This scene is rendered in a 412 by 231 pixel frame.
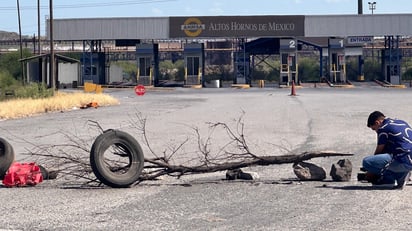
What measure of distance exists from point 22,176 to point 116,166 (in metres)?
1.44

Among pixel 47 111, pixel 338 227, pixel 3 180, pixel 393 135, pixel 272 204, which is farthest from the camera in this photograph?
pixel 47 111

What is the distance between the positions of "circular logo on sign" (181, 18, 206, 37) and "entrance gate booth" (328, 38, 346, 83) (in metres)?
12.0

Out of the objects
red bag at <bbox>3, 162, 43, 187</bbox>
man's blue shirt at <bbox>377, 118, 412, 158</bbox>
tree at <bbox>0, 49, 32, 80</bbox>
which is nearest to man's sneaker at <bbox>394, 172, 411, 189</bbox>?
man's blue shirt at <bbox>377, 118, 412, 158</bbox>

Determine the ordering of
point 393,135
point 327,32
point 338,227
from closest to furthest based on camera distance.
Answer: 1. point 338,227
2. point 393,135
3. point 327,32

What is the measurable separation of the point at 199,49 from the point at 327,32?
39.1 ft

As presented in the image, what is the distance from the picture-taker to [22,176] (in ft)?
40.6

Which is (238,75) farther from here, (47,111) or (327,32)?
(47,111)

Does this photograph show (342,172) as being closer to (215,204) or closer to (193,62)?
(215,204)

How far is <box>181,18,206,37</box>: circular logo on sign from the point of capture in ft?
245

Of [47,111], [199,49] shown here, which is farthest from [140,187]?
[199,49]

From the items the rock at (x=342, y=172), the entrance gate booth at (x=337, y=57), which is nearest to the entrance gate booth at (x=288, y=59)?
the entrance gate booth at (x=337, y=57)

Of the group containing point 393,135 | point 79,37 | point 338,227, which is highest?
point 79,37

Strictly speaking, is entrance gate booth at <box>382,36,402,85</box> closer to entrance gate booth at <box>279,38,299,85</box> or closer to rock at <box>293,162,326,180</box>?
entrance gate booth at <box>279,38,299,85</box>

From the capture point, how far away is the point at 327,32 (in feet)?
244
